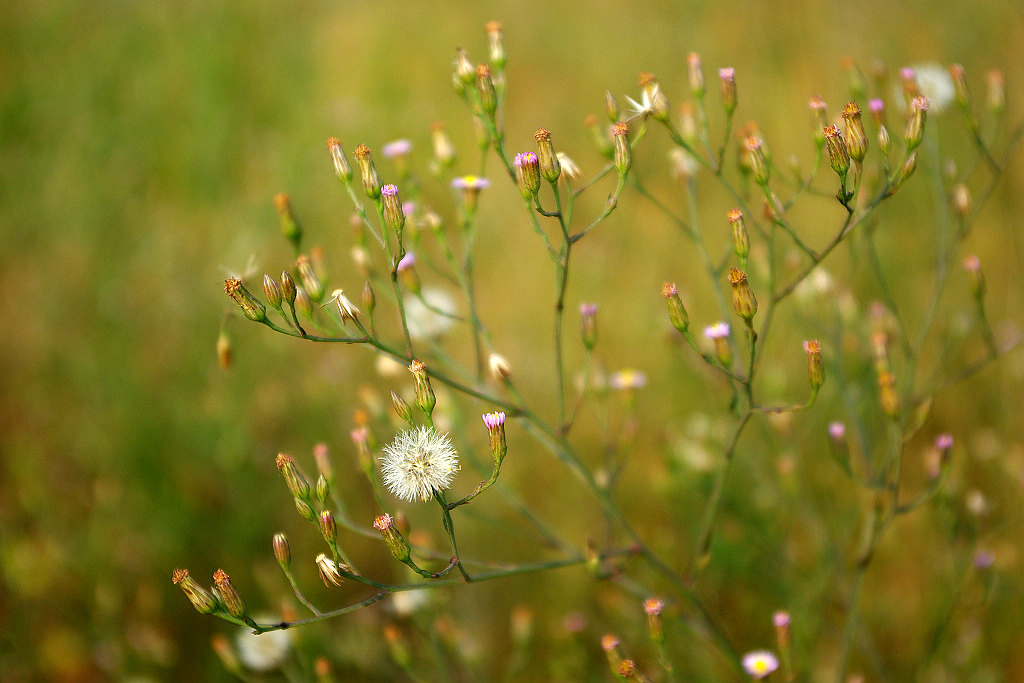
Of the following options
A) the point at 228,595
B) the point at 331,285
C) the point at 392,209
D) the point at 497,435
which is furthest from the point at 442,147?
the point at 331,285

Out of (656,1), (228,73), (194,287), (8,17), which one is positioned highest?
(8,17)

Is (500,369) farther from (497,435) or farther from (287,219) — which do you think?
(287,219)

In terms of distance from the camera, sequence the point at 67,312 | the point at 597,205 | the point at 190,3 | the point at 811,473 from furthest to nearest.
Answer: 1. the point at 190,3
2. the point at 597,205
3. the point at 67,312
4. the point at 811,473

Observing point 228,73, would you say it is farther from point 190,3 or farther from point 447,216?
point 447,216

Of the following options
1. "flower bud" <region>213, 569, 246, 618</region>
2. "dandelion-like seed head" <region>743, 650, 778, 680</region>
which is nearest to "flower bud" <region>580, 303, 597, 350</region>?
"dandelion-like seed head" <region>743, 650, 778, 680</region>

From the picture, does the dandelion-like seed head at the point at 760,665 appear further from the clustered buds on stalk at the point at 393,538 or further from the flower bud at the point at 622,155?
the flower bud at the point at 622,155

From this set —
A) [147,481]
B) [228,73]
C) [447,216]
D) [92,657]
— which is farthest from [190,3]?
[92,657]

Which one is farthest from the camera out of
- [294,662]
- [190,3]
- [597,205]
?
[190,3]

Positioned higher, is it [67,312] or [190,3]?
[190,3]
